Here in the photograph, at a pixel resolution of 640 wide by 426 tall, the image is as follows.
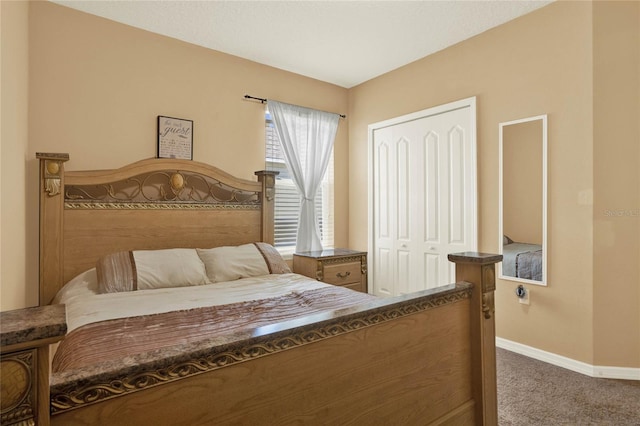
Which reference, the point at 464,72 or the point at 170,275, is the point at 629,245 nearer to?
the point at 464,72

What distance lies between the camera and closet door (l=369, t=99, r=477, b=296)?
129 inches

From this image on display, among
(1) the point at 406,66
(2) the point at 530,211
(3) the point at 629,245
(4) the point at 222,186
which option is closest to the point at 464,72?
(1) the point at 406,66

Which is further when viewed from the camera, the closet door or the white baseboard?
the closet door

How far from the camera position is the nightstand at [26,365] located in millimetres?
599

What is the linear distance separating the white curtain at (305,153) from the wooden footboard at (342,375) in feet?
7.51

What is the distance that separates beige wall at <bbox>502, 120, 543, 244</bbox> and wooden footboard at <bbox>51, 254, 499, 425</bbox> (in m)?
1.38

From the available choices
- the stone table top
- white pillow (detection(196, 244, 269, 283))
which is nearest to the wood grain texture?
the stone table top

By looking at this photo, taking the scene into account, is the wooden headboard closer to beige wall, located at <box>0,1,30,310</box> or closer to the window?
beige wall, located at <box>0,1,30,310</box>

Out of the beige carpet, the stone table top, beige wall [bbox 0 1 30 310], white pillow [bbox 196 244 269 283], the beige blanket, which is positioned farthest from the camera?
white pillow [bbox 196 244 269 283]

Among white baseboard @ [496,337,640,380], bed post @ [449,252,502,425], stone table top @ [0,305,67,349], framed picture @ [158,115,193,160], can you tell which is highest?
framed picture @ [158,115,193,160]

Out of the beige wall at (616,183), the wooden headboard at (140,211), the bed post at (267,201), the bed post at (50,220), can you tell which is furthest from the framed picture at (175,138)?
the beige wall at (616,183)

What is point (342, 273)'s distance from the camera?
351 cm

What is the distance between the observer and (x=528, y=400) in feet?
7.15

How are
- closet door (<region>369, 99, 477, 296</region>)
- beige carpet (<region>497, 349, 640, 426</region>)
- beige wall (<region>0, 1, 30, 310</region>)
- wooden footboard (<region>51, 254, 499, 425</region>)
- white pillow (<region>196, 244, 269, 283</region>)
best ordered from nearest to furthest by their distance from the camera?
wooden footboard (<region>51, 254, 499, 425</region>)
beige wall (<region>0, 1, 30, 310</region>)
beige carpet (<region>497, 349, 640, 426</region>)
white pillow (<region>196, 244, 269, 283</region>)
closet door (<region>369, 99, 477, 296</region>)
